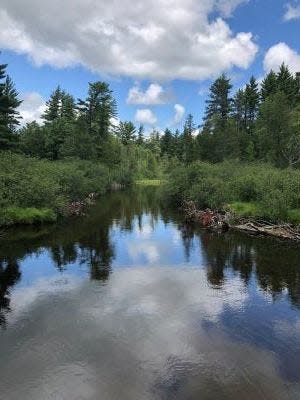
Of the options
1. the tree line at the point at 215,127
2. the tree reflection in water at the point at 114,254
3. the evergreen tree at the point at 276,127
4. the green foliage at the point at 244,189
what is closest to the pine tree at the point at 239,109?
the tree line at the point at 215,127

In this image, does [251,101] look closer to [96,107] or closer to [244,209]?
[96,107]

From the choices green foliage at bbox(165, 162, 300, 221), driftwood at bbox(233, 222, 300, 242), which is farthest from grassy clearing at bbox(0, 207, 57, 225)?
driftwood at bbox(233, 222, 300, 242)

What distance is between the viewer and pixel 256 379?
14328 millimetres

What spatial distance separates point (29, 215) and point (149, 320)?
24.9m

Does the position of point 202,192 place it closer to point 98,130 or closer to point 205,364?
point 205,364

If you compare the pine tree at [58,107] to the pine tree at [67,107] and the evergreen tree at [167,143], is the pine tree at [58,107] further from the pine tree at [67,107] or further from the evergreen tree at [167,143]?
the evergreen tree at [167,143]

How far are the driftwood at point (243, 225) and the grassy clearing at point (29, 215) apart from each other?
15795 mm

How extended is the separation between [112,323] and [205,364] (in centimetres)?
509

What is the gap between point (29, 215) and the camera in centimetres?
4091

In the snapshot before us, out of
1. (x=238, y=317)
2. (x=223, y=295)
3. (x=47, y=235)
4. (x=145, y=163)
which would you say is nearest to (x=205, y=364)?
(x=238, y=317)

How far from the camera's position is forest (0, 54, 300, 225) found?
136 feet

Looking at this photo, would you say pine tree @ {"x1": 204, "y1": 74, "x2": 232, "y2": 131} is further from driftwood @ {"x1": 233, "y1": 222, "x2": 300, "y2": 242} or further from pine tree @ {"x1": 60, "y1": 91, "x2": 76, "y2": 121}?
driftwood @ {"x1": 233, "y1": 222, "x2": 300, "y2": 242}

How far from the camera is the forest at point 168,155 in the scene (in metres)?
41.3

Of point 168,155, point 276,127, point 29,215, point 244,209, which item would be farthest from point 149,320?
point 168,155
